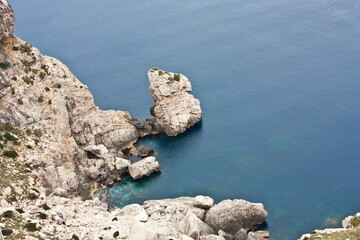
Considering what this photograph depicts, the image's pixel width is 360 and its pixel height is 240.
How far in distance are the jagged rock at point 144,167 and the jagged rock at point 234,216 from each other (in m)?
24.0

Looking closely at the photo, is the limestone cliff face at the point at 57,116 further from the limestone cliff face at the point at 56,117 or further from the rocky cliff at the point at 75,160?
the rocky cliff at the point at 75,160

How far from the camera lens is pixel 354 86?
131375 mm

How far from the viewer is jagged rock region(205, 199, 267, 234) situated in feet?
270

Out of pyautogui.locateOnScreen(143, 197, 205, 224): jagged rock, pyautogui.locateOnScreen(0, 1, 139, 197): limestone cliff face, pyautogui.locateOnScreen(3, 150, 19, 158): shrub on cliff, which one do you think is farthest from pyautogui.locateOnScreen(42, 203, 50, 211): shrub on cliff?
pyautogui.locateOnScreen(143, 197, 205, 224): jagged rock

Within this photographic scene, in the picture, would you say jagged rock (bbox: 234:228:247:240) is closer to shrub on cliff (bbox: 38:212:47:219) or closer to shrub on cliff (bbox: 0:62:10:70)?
shrub on cliff (bbox: 38:212:47:219)

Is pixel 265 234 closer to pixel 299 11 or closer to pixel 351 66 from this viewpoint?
pixel 351 66

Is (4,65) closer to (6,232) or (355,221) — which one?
(6,232)

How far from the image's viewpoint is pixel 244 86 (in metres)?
138

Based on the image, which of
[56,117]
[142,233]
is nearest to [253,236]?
[142,233]

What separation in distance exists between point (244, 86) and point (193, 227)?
7126cm

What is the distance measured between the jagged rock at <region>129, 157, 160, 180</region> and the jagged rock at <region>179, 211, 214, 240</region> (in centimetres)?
2480

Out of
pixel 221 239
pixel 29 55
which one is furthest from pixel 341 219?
pixel 29 55

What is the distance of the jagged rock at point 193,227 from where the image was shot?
7631 centimetres

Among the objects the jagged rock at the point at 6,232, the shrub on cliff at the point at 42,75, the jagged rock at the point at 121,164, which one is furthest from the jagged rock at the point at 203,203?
the shrub on cliff at the point at 42,75
